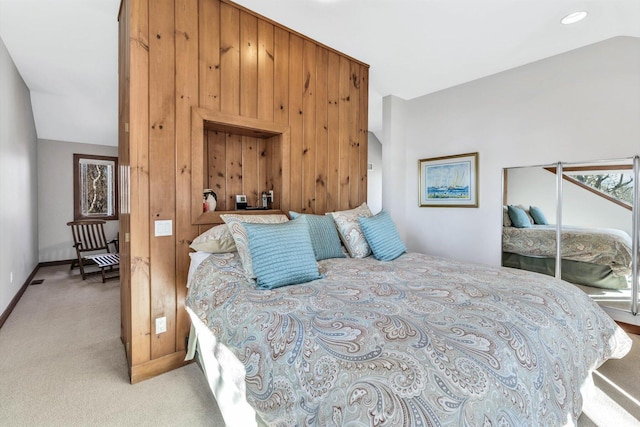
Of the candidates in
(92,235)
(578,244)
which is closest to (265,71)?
(578,244)

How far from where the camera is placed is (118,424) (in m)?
1.57

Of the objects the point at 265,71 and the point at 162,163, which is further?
the point at 265,71

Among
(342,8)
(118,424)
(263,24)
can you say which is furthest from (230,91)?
(118,424)

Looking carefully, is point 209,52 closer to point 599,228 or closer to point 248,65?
point 248,65

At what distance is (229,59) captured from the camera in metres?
2.39

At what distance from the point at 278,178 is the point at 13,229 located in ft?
10.7

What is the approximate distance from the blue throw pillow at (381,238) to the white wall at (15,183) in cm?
354

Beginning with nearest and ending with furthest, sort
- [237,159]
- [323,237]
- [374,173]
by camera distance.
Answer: [323,237]
[237,159]
[374,173]

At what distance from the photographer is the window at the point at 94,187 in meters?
5.46

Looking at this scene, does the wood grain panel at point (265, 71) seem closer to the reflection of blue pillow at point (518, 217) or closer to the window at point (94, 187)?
the reflection of blue pillow at point (518, 217)

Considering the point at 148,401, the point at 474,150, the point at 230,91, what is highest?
the point at 230,91

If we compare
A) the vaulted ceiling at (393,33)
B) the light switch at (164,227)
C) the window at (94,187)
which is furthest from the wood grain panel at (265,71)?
the window at (94,187)

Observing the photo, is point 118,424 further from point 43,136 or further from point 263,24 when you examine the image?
point 43,136

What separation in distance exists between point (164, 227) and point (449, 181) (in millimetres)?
3375
